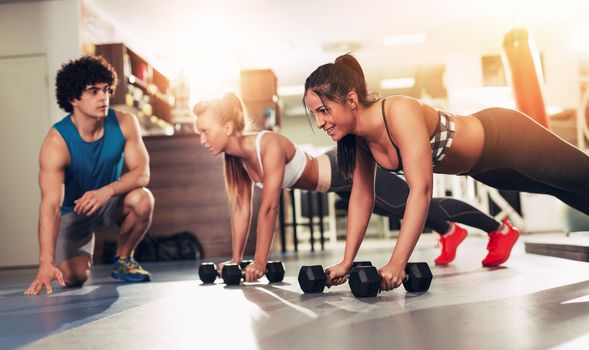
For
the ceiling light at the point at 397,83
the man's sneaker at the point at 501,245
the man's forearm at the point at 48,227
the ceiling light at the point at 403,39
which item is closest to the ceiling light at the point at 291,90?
the ceiling light at the point at 397,83

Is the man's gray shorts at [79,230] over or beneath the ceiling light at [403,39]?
beneath

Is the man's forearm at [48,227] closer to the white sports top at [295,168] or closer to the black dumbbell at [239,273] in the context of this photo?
the black dumbbell at [239,273]

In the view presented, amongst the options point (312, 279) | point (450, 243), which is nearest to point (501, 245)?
point (450, 243)

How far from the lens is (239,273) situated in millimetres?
2057

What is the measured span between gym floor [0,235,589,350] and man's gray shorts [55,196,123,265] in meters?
0.45

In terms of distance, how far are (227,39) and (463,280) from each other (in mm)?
5121

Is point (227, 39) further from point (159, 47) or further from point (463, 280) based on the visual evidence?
point (463, 280)

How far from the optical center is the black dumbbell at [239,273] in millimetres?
2047

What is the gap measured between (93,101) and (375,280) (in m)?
1.40

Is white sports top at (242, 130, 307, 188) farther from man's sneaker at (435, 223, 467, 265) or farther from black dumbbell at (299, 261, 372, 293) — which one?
man's sneaker at (435, 223, 467, 265)

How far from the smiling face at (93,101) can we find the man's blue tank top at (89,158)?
10cm

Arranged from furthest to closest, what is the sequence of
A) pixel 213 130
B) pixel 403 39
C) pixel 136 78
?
pixel 403 39 < pixel 136 78 < pixel 213 130

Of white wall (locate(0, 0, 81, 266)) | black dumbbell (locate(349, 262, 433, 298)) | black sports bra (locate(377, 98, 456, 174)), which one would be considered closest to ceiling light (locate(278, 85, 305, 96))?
white wall (locate(0, 0, 81, 266))

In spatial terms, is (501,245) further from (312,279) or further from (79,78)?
(79,78)
